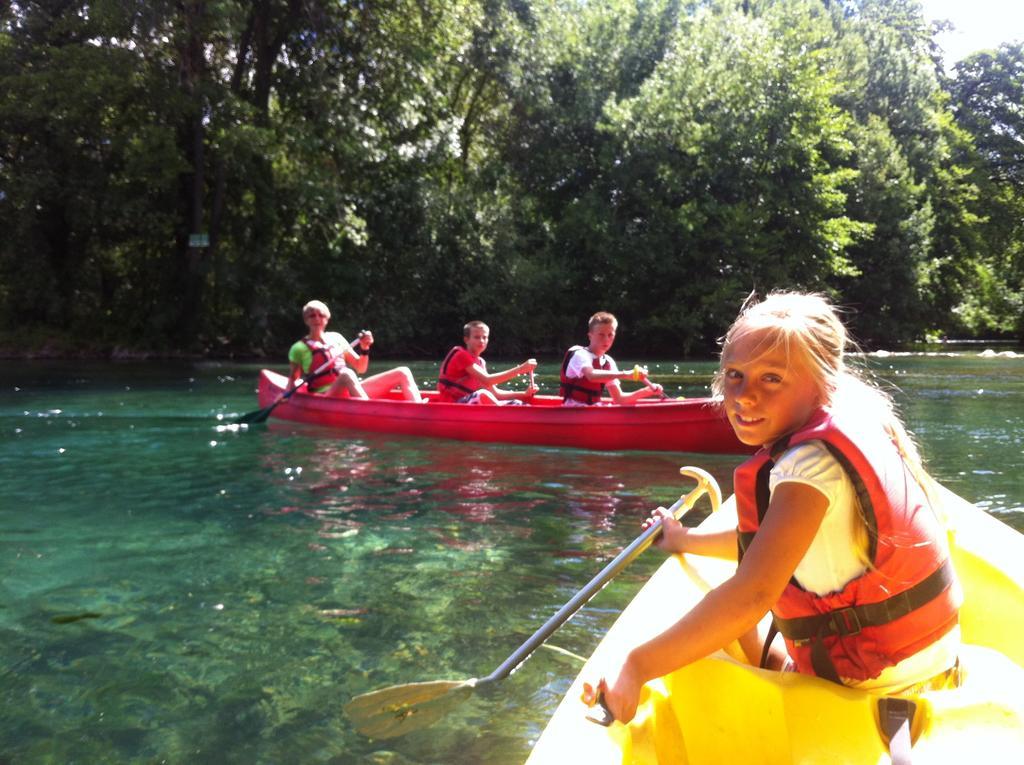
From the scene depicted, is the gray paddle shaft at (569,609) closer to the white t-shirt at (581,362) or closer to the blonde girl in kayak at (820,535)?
the blonde girl in kayak at (820,535)

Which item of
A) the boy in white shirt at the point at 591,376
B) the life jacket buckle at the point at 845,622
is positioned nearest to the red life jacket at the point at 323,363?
the boy in white shirt at the point at 591,376

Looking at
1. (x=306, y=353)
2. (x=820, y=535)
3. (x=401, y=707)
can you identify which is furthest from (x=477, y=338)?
(x=820, y=535)

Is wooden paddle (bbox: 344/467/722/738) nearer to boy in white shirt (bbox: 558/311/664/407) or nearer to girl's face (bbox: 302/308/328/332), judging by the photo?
boy in white shirt (bbox: 558/311/664/407)

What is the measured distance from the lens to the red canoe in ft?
24.2

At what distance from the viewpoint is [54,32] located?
18.4 m

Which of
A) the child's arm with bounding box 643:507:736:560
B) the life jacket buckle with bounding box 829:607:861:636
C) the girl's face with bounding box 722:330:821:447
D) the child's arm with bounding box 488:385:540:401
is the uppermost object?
the girl's face with bounding box 722:330:821:447

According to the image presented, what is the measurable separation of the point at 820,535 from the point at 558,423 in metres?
6.12

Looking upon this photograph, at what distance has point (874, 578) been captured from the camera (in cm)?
172

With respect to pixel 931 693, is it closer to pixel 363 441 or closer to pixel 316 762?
pixel 316 762

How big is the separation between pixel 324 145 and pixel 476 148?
27.3 feet

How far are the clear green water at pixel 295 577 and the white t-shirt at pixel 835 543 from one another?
1135 mm

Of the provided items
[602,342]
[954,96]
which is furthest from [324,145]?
[954,96]

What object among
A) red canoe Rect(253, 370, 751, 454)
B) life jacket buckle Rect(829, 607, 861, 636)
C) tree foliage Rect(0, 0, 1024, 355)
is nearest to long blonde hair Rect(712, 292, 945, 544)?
life jacket buckle Rect(829, 607, 861, 636)

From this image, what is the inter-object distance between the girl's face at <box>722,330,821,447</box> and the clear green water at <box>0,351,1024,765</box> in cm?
126
